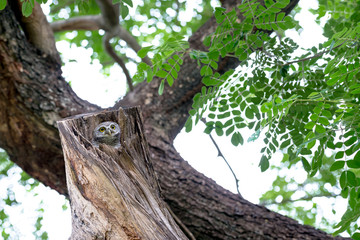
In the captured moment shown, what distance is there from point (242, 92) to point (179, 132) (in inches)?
50.2

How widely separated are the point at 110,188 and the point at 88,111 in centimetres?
139

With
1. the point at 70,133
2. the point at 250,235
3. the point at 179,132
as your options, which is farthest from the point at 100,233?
the point at 179,132

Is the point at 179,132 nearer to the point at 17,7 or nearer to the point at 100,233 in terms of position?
the point at 17,7

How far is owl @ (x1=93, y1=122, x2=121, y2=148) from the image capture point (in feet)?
5.73

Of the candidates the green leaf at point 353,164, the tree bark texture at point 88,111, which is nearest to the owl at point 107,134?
the green leaf at point 353,164

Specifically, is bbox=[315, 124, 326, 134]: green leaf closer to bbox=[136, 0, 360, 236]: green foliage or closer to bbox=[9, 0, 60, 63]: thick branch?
bbox=[136, 0, 360, 236]: green foliage

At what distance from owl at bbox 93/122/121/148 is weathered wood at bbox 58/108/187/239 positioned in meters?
0.02

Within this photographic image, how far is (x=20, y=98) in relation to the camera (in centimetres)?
274

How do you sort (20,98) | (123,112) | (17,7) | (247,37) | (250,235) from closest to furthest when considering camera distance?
(123,112), (247,37), (250,235), (20,98), (17,7)

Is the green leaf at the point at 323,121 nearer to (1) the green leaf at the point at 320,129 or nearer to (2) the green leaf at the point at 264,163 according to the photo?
(1) the green leaf at the point at 320,129

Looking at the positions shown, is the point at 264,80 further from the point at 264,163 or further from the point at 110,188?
the point at 110,188

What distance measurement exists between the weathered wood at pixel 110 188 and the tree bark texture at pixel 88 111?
87cm

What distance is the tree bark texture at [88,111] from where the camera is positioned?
2.58 metres

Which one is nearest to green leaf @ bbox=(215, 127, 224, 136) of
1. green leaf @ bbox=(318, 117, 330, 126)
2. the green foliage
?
the green foliage
